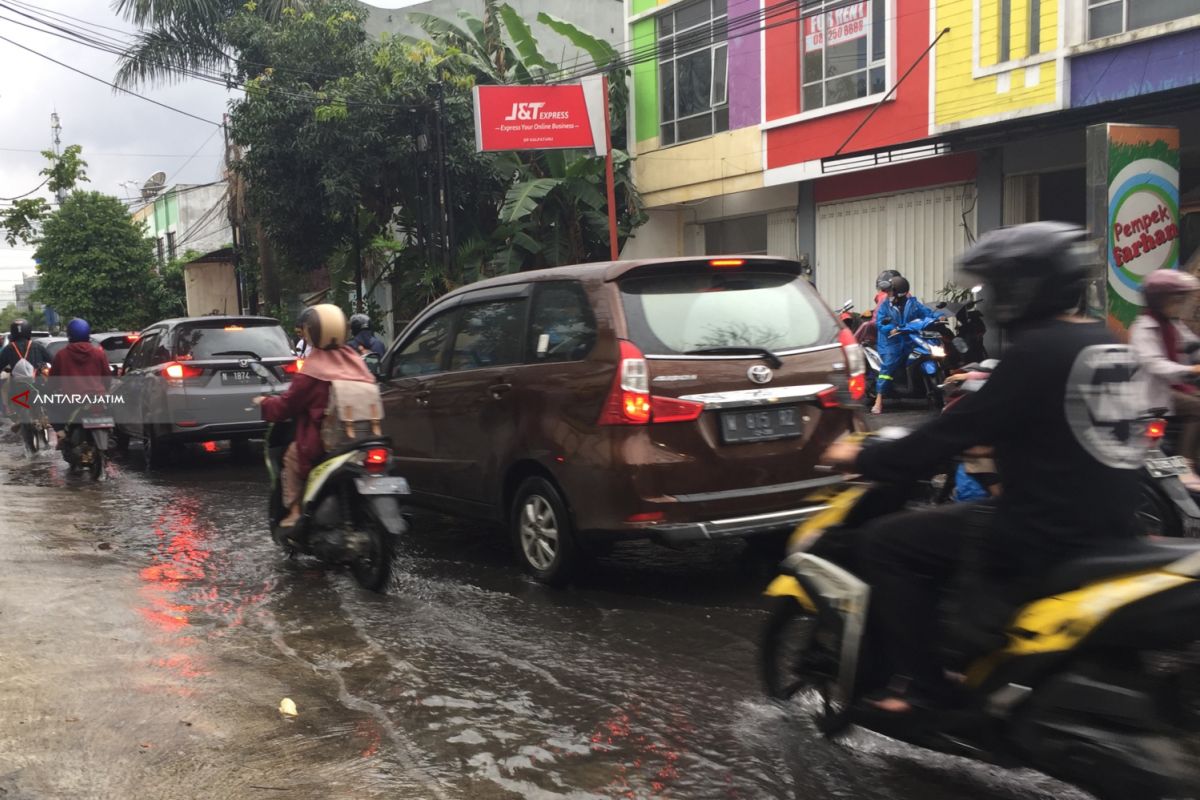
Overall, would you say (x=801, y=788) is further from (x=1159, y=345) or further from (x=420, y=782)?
(x=1159, y=345)

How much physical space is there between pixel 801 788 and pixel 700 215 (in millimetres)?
19278

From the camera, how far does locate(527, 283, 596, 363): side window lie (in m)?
5.57

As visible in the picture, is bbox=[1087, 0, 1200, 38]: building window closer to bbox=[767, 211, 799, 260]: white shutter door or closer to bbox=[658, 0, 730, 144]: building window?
bbox=[767, 211, 799, 260]: white shutter door

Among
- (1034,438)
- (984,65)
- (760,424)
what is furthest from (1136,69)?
(1034,438)

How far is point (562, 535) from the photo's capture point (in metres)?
5.64

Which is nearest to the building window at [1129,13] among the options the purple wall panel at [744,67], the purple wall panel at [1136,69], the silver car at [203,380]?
the purple wall panel at [1136,69]

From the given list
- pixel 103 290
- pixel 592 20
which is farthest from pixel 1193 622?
pixel 103 290

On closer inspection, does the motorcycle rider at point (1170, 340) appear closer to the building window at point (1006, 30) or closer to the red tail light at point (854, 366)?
the red tail light at point (854, 366)

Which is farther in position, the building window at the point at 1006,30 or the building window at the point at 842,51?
the building window at the point at 842,51

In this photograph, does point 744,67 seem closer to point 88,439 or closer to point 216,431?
point 216,431

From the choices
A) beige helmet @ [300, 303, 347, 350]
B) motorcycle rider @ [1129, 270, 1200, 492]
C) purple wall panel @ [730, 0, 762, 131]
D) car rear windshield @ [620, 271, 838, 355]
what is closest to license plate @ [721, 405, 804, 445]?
car rear windshield @ [620, 271, 838, 355]

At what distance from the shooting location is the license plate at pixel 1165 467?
17.8ft

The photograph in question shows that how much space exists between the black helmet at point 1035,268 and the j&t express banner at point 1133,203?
899 cm

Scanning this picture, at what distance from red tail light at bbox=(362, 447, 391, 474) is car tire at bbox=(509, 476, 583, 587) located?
2.53 feet
